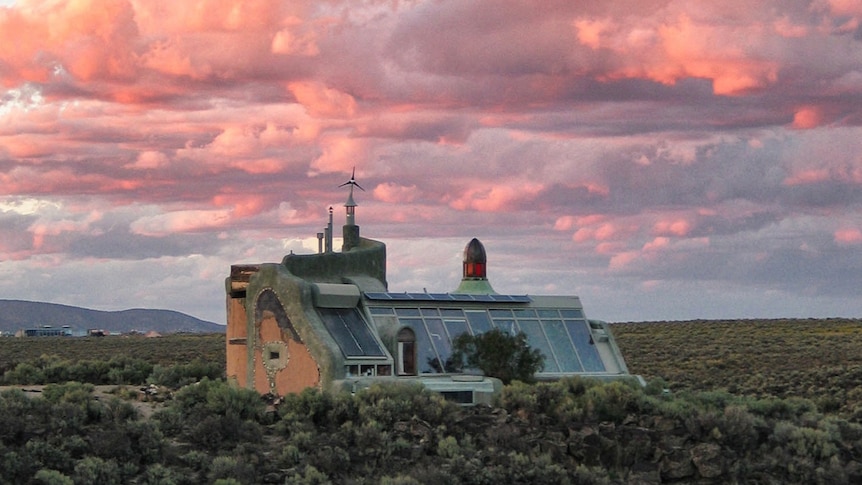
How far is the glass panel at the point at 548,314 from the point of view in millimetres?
42125

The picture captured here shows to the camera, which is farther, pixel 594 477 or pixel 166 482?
pixel 594 477

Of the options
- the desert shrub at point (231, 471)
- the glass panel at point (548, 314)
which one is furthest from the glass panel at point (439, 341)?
the desert shrub at point (231, 471)

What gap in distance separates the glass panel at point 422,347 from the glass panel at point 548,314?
4.68 m

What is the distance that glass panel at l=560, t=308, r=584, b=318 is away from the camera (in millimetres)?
42625

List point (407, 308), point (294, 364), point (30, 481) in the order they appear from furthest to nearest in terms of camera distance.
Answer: point (407, 308) → point (294, 364) → point (30, 481)

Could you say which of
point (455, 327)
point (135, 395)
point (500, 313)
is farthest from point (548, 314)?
point (135, 395)

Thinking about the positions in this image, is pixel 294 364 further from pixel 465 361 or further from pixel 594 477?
pixel 594 477

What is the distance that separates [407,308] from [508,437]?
8.25m

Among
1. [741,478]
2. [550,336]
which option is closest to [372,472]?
[741,478]

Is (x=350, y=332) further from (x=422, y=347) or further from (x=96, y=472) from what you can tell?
(x=96, y=472)

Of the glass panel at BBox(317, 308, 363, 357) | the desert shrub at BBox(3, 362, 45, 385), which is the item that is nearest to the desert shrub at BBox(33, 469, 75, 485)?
the glass panel at BBox(317, 308, 363, 357)

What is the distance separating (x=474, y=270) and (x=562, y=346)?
417 cm

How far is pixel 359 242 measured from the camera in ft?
143

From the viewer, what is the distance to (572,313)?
42781 millimetres
